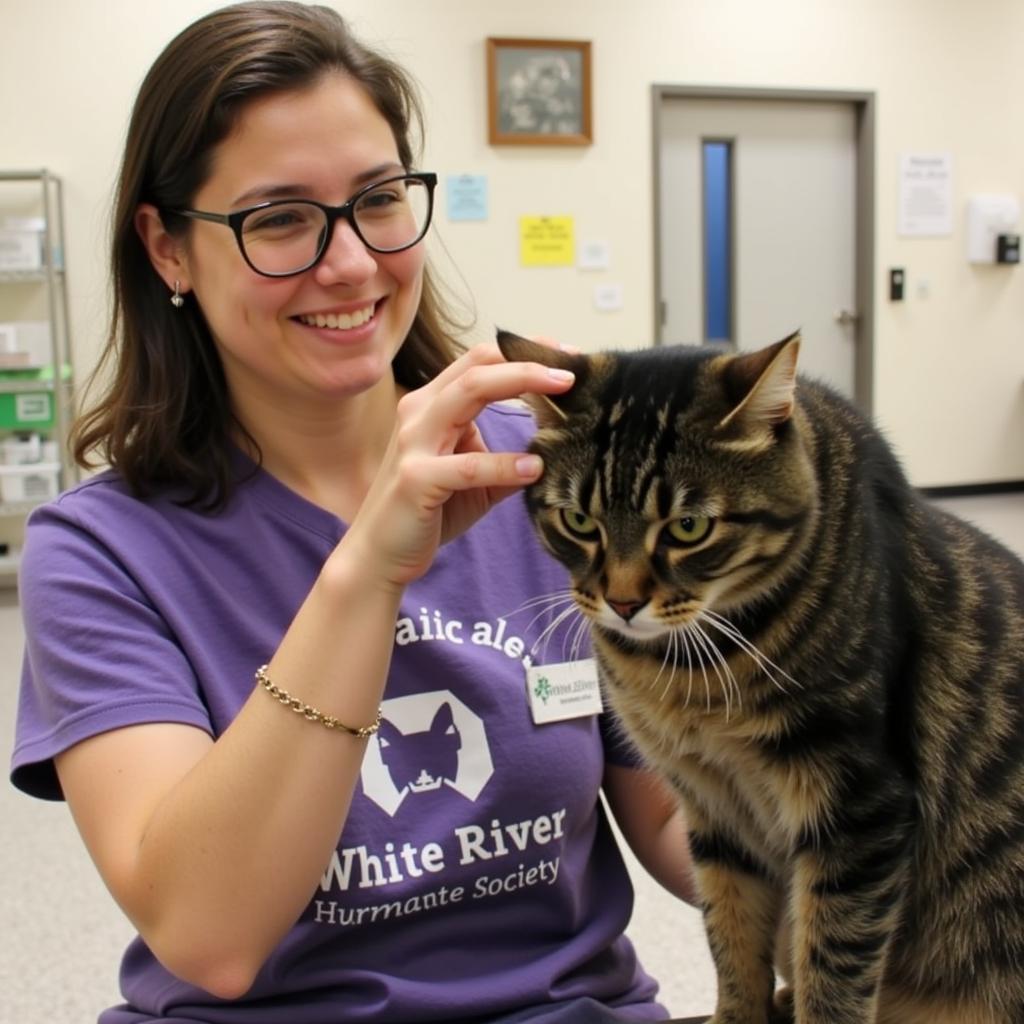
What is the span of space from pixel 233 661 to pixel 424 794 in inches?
9.0

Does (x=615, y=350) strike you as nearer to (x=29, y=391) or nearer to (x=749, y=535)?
(x=749, y=535)

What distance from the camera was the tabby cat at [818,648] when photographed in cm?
91

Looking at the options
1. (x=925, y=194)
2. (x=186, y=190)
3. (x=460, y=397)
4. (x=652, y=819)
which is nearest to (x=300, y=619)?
(x=460, y=397)

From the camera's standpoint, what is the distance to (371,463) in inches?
48.8

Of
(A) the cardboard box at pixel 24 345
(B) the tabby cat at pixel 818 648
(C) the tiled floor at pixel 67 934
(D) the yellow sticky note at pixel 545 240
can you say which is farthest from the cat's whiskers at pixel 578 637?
(D) the yellow sticky note at pixel 545 240

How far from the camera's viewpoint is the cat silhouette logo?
3.43ft

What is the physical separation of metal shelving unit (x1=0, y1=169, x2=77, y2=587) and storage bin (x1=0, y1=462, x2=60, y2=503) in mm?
13

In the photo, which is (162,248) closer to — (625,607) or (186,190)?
(186,190)

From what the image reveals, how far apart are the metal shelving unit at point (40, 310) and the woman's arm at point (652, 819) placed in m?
3.78

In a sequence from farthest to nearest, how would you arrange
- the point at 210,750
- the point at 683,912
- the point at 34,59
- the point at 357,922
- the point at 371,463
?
1. the point at 34,59
2. the point at 683,912
3. the point at 371,463
4. the point at 357,922
5. the point at 210,750

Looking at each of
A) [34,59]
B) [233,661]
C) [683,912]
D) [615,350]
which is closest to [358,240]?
[615,350]

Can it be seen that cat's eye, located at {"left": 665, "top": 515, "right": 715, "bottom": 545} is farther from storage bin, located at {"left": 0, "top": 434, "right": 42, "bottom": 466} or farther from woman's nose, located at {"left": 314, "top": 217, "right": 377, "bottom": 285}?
storage bin, located at {"left": 0, "top": 434, "right": 42, "bottom": 466}

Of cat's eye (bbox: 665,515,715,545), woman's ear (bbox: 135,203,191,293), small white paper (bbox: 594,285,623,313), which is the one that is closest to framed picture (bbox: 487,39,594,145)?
small white paper (bbox: 594,285,623,313)

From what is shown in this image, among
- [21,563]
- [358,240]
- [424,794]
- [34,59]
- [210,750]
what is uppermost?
[34,59]
